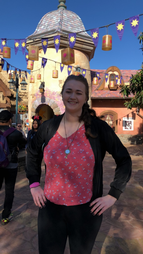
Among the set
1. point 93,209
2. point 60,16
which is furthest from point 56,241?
point 60,16

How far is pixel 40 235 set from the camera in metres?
1.34

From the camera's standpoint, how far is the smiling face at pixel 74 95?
1.38m

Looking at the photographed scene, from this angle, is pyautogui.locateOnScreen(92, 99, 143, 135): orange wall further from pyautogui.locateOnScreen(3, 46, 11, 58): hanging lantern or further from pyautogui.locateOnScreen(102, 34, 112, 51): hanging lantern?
pyautogui.locateOnScreen(102, 34, 112, 51): hanging lantern

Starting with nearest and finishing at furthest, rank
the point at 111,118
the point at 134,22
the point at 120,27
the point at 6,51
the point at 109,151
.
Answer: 1. the point at 109,151
2. the point at 134,22
3. the point at 120,27
4. the point at 6,51
5. the point at 111,118

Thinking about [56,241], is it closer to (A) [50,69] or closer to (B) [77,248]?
(B) [77,248]

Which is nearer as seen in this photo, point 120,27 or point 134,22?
point 134,22

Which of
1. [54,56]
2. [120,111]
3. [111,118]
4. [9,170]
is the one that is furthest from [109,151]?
[120,111]

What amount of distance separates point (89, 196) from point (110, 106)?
50.8 ft

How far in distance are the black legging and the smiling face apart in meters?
0.72

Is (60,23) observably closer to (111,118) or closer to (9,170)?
(111,118)

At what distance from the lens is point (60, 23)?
41.0 ft

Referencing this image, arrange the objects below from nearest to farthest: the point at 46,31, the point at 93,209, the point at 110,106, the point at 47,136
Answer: the point at 93,209 → the point at 47,136 → the point at 46,31 → the point at 110,106

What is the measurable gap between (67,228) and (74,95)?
97 centimetres

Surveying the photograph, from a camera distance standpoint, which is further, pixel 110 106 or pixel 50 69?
pixel 110 106
